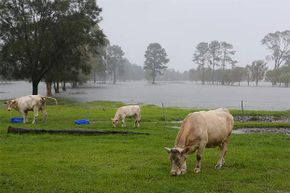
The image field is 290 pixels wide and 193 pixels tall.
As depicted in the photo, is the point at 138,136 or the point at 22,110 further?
the point at 22,110

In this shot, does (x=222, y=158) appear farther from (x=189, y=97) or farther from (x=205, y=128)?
(x=189, y=97)

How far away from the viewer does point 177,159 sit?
38.1 ft

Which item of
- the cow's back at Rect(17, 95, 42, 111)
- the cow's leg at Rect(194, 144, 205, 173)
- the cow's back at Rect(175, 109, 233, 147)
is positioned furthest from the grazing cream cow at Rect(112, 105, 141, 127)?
the cow's leg at Rect(194, 144, 205, 173)

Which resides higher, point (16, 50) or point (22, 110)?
point (16, 50)

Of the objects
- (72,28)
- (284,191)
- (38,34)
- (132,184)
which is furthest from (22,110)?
(38,34)

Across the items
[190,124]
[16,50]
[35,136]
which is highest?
[16,50]

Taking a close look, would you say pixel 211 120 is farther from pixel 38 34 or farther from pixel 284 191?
pixel 38 34

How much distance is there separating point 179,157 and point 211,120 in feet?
6.77

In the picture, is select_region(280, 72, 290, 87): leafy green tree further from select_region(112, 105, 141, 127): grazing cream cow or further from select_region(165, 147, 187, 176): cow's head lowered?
select_region(165, 147, 187, 176): cow's head lowered

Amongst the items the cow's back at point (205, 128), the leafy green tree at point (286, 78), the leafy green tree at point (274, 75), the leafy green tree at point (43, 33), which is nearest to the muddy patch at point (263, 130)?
the cow's back at point (205, 128)

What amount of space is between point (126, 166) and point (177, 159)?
2201 millimetres

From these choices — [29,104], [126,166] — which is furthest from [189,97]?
[126,166]

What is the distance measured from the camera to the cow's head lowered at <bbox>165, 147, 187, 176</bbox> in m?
11.5

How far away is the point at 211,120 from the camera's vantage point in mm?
13023
